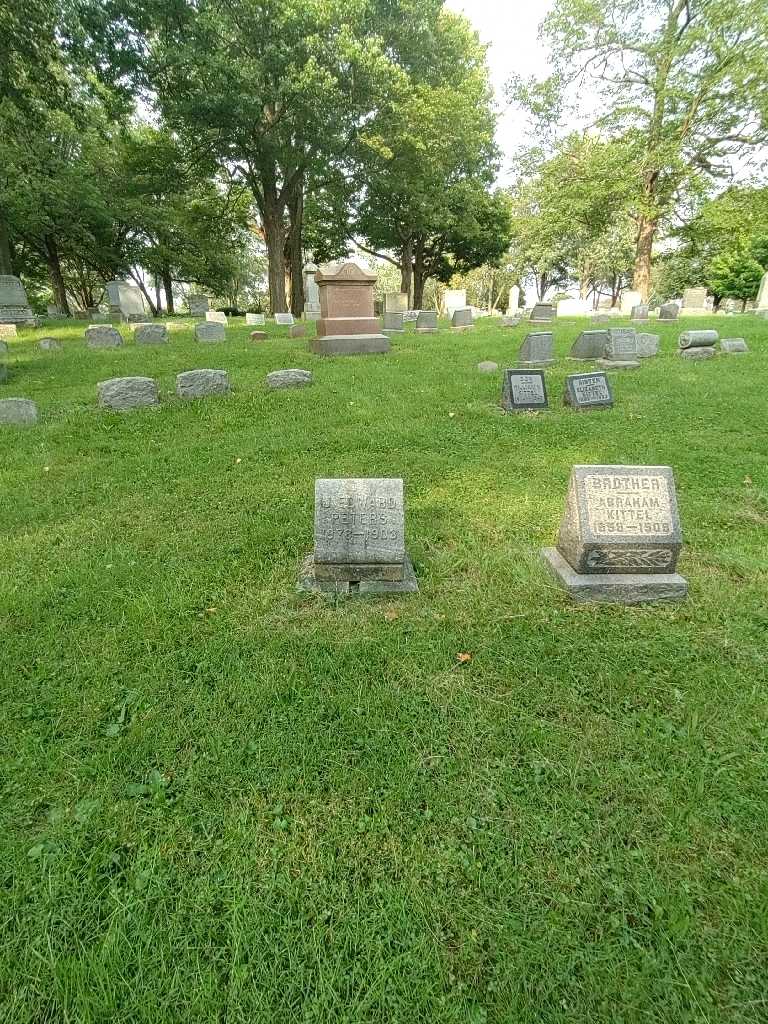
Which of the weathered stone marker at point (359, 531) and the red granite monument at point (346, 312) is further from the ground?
the red granite monument at point (346, 312)

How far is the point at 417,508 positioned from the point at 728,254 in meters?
36.8

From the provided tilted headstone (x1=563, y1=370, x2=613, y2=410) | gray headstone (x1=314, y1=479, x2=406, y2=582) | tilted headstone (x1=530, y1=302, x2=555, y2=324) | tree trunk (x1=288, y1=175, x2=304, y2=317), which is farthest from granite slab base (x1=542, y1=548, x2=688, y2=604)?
tree trunk (x1=288, y1=175, x2=304, y2=317)

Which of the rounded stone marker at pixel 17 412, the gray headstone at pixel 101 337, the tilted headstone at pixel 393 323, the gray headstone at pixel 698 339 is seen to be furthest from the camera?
the tilted headstone at pixel 393 323

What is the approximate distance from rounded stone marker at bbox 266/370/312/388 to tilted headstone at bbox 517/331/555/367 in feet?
16.6

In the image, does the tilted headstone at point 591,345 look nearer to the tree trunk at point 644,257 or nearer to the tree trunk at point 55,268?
the tree trunk at point 644,257

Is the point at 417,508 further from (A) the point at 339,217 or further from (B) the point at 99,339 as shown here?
(A) the point at 339,217

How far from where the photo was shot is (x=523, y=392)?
24.4 ft

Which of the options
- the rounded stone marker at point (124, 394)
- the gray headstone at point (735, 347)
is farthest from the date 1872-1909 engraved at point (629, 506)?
the gray headstone at point (735, 347)

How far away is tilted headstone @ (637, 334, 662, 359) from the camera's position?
11195 mm

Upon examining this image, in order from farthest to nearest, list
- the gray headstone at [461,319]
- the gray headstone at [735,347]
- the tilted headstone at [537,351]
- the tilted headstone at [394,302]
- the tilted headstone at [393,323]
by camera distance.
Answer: the tilted headstone at [394,302], the gray headstone at [461,319], the tilted headstone at [393,323], the gray headstone at [735,347], the tilted headstone at [537,351]

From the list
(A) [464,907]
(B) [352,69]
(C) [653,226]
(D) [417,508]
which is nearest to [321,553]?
(D) [417,508]

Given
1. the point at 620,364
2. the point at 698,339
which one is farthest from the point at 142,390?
the point at 698,339

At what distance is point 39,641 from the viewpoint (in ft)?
9.29

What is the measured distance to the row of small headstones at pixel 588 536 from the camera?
3176 mm
